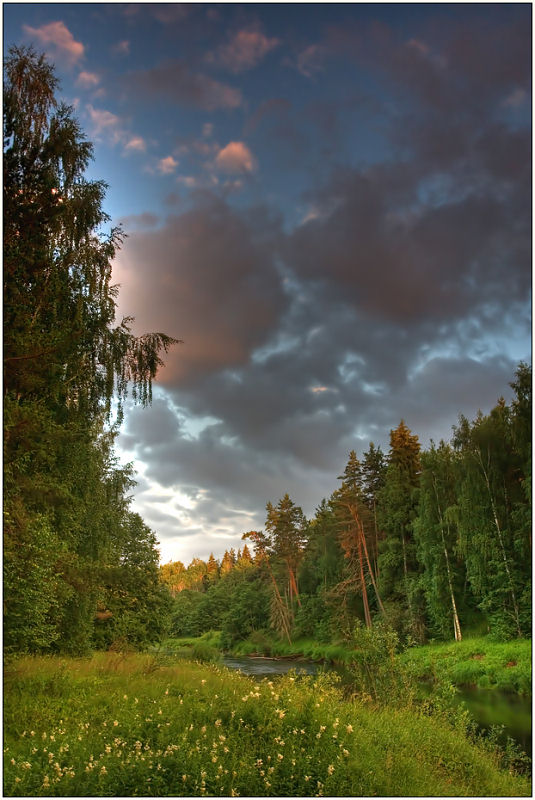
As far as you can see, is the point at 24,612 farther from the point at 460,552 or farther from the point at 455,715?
the point at 460,552

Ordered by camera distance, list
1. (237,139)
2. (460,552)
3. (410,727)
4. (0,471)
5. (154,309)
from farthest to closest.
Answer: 1. (460,552)
2. (154,309)
3. (237,139)
4. (410,727)
5. (0,471)

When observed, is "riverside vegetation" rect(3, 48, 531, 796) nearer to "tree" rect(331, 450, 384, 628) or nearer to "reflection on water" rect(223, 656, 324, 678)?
"reflection on water" rect(223, 656, 324, 678)

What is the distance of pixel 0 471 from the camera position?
748 cm

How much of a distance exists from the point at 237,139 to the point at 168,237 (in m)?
2.86

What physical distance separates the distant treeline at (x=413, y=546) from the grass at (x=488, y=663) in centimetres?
118

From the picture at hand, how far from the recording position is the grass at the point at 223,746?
604 cm

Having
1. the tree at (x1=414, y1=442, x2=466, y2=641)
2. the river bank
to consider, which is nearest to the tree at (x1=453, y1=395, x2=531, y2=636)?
the river bank

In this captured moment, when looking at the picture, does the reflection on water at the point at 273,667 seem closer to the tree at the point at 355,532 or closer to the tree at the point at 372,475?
the tree at the point at 355,532

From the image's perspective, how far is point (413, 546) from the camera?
39219 millimetres

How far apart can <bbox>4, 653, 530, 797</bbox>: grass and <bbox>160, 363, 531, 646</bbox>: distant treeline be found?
17.1 feet

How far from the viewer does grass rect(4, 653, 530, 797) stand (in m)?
6.04

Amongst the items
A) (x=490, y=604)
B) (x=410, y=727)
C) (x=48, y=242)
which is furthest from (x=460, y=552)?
(x=48, y=242)

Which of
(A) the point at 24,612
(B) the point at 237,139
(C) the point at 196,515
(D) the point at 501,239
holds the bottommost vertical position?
(A) the point at 24,612

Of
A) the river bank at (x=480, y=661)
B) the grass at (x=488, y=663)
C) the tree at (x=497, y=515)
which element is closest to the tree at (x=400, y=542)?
the river bank at (x=480, y=661)
